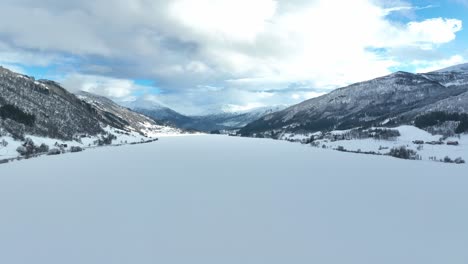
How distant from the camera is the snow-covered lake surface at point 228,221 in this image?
33.4m

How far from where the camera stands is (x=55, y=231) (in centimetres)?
3988

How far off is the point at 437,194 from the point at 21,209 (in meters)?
66.6

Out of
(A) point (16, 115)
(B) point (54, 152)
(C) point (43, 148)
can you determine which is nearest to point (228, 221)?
(B) point (54, 152)

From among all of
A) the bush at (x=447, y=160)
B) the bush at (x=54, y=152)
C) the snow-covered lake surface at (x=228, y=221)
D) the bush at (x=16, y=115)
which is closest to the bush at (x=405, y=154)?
the bush at (x=447, y=160)

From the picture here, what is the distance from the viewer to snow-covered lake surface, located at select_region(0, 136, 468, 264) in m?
33.4

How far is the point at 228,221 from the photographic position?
1800 inches

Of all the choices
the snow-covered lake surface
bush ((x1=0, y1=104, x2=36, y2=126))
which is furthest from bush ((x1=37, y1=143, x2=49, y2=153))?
the snow-covered lake surface

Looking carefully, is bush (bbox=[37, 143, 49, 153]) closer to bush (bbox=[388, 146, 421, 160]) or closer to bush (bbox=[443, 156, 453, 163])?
bush (bbox=[388, 146, 421, 160])

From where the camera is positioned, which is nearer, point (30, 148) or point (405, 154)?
point (30, 148)

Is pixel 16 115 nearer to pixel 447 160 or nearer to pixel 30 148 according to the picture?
pixel 30 148

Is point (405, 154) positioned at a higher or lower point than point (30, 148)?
lower

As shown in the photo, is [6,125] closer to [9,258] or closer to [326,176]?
[326,176]

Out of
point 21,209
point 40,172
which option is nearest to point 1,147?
point 40,172

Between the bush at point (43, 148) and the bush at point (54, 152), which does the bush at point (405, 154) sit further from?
the bush at point (43, 148)
